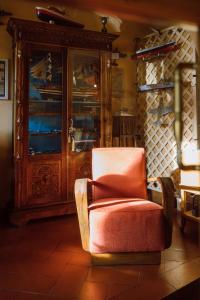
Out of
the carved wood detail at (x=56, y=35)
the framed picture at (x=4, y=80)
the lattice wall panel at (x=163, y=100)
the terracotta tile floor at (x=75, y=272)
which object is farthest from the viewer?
the lattice wall panel at (x=163, y=100)

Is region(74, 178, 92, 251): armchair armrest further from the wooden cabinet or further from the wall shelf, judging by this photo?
the wall shelf

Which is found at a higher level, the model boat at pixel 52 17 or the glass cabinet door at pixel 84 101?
the model boat at pixel 52 17

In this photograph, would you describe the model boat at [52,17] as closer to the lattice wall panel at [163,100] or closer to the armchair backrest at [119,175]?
the lattice wall panel at [163,100]

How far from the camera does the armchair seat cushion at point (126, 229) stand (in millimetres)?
1956

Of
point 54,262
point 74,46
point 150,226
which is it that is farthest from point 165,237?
point 74,46

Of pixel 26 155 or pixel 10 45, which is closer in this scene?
pixel 26 155

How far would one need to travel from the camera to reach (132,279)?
183 cm

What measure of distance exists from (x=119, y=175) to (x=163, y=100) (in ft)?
4.73

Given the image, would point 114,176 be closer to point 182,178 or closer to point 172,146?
point 182,178

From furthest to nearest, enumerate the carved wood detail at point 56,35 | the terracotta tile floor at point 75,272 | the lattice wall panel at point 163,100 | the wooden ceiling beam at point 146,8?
the lattice wall panel at point 163,100, the carved wood detail at point 56,35, the terracotta tile floor at point 75,272, the wooden ceiling beam at point 146,8

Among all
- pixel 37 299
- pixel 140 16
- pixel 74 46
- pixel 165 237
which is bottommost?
pixel 37 299

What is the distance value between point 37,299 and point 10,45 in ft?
7.60

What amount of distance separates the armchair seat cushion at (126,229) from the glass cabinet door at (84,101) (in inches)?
48.4

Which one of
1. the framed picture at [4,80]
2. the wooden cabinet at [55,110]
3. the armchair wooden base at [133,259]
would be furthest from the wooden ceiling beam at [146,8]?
the framed picture at [4,80]
